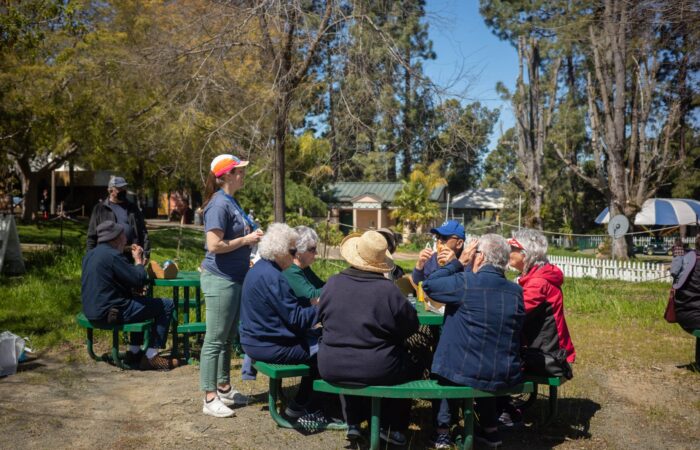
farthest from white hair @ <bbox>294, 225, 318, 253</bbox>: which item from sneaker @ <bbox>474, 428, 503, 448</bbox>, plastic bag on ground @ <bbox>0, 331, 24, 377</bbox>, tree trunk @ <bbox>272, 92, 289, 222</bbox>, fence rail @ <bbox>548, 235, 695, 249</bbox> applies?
fence rail @ <bbox>548, 235, 695, 249</bbox>

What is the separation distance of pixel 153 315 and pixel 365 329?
2763 millimetres

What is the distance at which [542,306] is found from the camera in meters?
4.34

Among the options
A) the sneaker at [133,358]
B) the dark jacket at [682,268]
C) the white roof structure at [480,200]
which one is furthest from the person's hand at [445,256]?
the white roof structure at [480,200]

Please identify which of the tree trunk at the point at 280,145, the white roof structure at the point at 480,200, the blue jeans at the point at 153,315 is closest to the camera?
the blue jeans at the point at 153,315

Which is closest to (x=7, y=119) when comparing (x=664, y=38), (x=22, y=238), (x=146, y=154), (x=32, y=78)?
(x=32, y=78)

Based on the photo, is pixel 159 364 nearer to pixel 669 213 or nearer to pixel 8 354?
pixel 8 354

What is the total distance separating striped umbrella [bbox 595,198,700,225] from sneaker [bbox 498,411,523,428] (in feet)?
95.7

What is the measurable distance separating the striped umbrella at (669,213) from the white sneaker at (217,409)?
30054mm

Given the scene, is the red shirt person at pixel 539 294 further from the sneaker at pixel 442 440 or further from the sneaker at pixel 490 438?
the sneaker at pixel 442 440

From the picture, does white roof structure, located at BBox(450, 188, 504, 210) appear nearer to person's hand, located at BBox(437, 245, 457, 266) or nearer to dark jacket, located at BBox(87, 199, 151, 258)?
dark jacket, located at BBox(87, 199, 151, 258)

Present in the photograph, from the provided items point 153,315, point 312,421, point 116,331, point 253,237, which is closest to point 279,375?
point 312,421

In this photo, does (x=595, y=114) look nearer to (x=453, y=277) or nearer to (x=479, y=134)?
(x=479, y=134)

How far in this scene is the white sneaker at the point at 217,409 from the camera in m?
4.55

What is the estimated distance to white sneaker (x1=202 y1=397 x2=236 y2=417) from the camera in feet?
14.9
